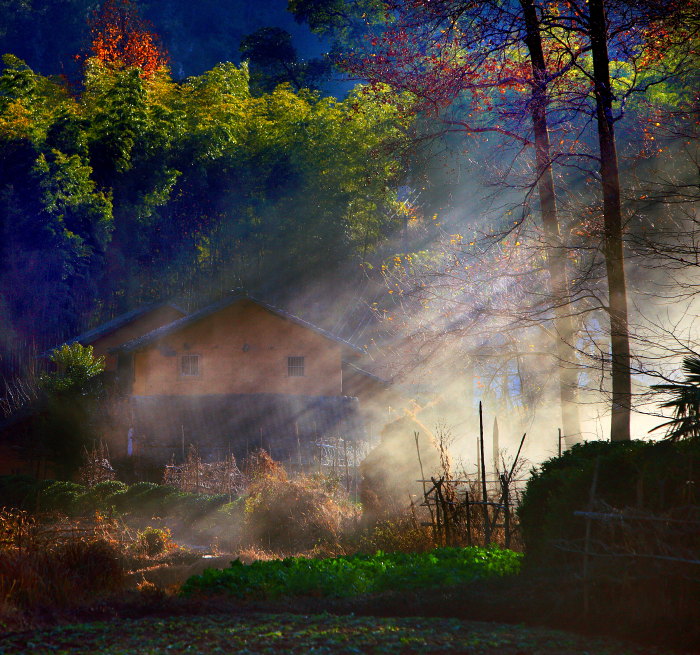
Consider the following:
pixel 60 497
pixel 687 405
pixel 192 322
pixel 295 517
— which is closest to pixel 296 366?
pixel 192 322

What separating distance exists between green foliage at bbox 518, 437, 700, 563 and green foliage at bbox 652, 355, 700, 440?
0.48ft

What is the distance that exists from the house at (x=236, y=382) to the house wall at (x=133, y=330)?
18.0 feet

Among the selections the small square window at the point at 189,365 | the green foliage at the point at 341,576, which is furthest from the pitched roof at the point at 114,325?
the green foliage at the point at 341,576

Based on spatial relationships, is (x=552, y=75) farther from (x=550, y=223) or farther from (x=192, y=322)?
(x=192, y=322)

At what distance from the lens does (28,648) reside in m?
7.76

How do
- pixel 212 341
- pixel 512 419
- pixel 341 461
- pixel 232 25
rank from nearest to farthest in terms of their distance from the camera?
pixel 341 461 < pixel 212 341 < pixel 512 419 < pixel 232 25

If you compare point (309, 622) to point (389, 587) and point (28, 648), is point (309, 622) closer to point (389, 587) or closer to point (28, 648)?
point (389, 587)

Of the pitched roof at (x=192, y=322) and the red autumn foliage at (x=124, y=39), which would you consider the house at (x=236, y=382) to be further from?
the red autumn foliage at (x=124, y=39)

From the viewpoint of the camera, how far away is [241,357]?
34.5 meters

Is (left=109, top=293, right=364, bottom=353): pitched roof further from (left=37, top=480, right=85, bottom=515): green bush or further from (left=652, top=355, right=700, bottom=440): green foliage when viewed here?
(left=652, top=355, right=700, bottom=440): green foliage

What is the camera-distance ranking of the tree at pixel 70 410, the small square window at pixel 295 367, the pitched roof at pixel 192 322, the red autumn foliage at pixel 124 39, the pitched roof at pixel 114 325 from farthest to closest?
the red autumn foliage at pixel 124 39 < the pitched roof at pixel 114 325 < the small square window at pixel 295 367 < the pitched roof at pixel 192 322 < the tree at pixel 70 410

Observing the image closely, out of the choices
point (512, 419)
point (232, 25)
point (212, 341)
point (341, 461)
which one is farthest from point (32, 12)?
point (341, 461)

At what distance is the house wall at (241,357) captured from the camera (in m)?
33.7

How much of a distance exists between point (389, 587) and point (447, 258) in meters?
19.5
